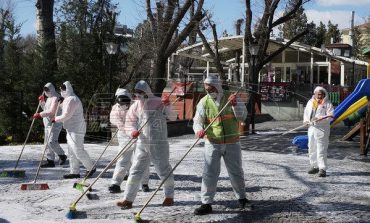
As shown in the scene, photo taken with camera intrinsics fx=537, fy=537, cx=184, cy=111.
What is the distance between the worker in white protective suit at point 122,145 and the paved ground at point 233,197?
21 centimetres

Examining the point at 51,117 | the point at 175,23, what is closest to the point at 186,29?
the point at 175,23

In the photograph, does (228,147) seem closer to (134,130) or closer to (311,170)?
(134,130)

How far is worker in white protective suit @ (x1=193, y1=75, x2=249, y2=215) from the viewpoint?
22.4 feet

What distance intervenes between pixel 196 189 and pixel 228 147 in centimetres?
179

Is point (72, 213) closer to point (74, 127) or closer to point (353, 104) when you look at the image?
point (74, 127)

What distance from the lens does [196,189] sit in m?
8.45

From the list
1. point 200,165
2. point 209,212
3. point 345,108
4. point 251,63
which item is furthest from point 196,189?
point 251,63

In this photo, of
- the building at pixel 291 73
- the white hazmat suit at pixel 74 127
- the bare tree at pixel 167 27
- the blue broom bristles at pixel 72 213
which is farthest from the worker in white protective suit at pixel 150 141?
the building at pixel 291 73

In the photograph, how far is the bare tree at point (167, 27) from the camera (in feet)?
53.8

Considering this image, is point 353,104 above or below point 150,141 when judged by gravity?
above

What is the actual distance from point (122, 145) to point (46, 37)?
1222 cm

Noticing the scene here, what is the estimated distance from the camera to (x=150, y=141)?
23.5 ft

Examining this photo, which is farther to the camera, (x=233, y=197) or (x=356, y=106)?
(x=356, y=106)

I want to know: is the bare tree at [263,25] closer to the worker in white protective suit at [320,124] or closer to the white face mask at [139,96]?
the worker in white protective suit at [320,124]
